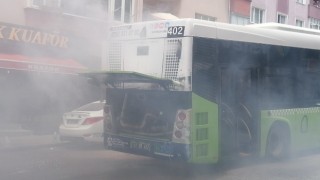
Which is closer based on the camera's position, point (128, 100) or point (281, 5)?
point (128, 100)

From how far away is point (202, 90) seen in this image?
19.6 feet

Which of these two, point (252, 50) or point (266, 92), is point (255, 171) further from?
point (252, 50)

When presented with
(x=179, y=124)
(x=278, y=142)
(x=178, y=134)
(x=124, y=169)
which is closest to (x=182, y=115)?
(x=179, y=124)

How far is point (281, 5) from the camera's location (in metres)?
21.5

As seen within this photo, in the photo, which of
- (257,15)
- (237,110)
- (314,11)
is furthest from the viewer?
(314,11)

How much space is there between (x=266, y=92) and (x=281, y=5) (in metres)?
15.6

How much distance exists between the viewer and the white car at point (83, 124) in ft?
29.2

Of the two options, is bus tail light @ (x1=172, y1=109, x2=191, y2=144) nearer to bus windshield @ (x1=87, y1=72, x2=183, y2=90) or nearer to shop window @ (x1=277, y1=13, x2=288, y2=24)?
bus windshield @ (x1=87, y1=72, x2=183, y2=90)

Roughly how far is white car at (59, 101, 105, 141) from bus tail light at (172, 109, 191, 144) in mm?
3101

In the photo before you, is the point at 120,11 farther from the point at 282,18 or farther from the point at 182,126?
the point at 282,18

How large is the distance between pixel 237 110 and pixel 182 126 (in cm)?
104

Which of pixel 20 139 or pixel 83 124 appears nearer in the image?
pixel 83 124

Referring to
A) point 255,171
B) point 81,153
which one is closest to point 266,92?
point 255,171

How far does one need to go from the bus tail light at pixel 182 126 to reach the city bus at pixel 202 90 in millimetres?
12
